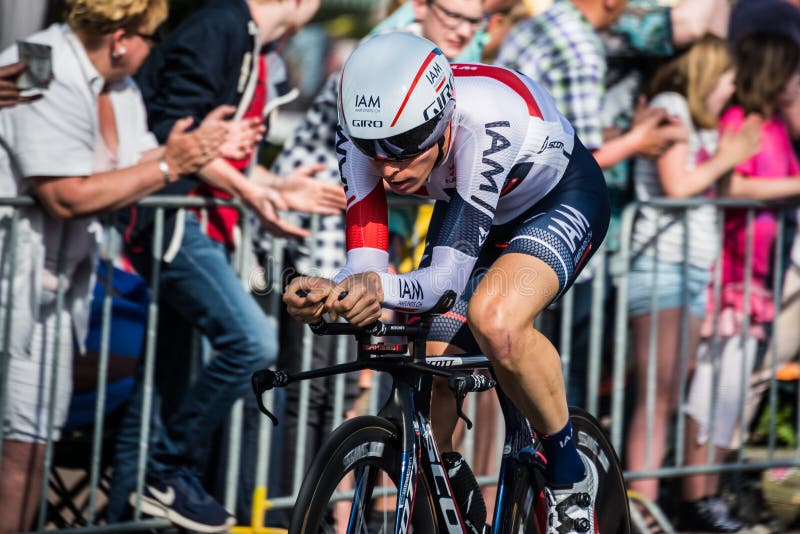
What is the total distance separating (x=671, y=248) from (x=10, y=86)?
131 inches

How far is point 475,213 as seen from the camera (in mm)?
4020

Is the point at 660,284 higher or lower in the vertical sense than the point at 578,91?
lower

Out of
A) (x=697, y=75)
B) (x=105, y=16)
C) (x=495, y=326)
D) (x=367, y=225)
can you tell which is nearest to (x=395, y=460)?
(x=495, y=326)

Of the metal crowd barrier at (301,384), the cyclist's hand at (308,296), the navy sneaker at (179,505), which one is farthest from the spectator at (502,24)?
the cyclist's hand at (308,296)

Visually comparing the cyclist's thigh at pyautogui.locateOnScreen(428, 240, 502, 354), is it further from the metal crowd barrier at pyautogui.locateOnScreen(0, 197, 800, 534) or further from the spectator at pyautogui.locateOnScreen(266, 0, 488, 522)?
the spectator at pyautogui.locateOnScreen(266, 0, 488, 522)

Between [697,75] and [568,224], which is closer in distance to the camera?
[568,224]

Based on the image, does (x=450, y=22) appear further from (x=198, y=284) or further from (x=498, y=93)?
(x=498, y=93)

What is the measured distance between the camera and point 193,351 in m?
5.96

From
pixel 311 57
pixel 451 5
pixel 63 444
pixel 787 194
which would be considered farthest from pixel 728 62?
pixel 63 444

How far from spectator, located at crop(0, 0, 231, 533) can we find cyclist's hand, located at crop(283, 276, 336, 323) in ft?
6.79

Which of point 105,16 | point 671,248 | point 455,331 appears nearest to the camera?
point 455,331

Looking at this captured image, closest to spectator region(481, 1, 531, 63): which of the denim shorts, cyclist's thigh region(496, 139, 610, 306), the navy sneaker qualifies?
the denim shorts

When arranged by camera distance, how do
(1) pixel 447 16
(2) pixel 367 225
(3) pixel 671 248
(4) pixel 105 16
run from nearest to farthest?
(2) pixel 367 225
(4) pixel 105 16
(1) pixel 447 16
(3) pixel 671 248

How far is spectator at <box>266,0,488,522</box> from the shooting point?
6.13m
